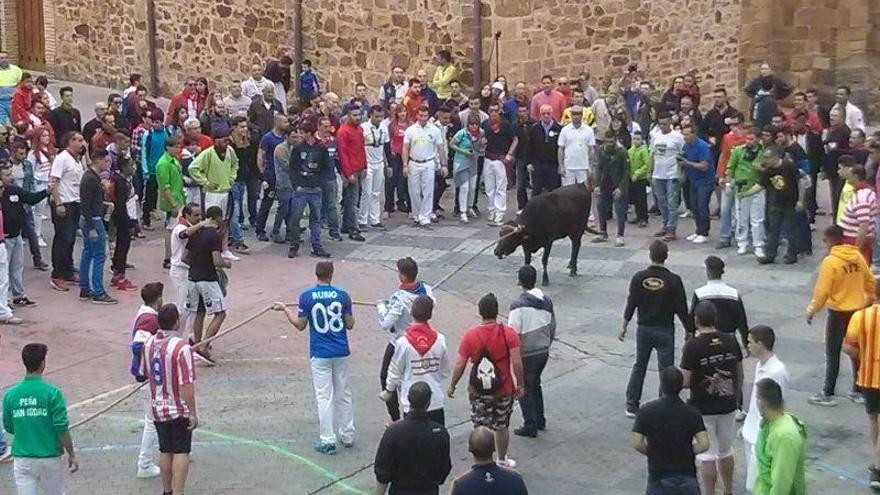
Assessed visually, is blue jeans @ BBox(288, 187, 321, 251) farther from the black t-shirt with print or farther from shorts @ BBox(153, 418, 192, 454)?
the black t-shirt with print

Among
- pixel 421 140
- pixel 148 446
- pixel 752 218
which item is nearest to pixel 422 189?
pixel 421 140

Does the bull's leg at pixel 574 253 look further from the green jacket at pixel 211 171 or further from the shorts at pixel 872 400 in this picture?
the shorts at pixel 872 400

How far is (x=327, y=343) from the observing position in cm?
1182

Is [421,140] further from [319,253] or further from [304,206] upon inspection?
[319,253]

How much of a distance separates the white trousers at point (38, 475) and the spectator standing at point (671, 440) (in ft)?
13.2

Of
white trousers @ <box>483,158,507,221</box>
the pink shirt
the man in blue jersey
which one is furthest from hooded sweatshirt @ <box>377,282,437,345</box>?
the pink shirt

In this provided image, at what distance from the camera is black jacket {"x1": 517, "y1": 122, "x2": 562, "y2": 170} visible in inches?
792

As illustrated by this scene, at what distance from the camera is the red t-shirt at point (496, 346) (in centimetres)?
1109

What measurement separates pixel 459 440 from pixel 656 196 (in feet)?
27.5

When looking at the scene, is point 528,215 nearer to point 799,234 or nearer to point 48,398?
point 799,234

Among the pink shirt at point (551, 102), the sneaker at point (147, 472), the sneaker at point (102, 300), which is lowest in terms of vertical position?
the sneaker at point (147, 472)

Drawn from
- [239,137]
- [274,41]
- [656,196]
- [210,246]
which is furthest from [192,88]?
[210,246]

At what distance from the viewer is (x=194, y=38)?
3005cm

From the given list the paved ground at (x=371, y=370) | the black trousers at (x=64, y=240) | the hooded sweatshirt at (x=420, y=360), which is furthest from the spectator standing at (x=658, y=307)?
the black trousers at (x=64, y=240)
